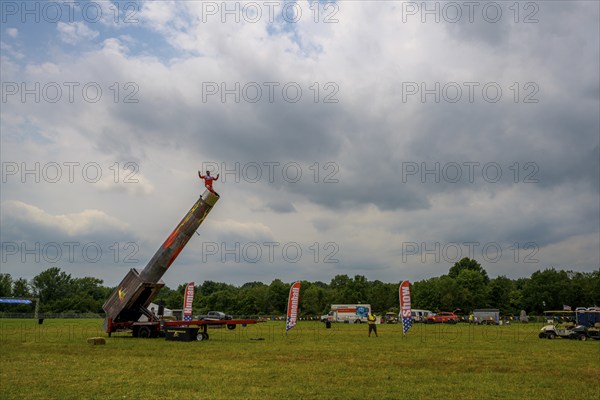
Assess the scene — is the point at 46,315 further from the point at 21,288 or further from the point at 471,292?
the point at 471,292

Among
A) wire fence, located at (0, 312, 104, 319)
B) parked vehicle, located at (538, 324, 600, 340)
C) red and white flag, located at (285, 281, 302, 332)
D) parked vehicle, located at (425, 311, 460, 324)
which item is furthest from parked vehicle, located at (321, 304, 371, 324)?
wire fence, located at (0, 312, 104, 319)

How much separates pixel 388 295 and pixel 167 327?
239 feet

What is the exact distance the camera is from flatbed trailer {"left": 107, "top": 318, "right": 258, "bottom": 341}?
26.4m

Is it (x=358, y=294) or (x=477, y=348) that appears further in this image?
(x=358, y=294)

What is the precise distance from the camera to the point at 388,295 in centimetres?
9475

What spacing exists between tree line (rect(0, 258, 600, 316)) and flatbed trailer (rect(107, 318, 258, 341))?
64.1 m

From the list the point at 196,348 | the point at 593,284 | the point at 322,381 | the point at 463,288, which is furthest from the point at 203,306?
the point at 322,381

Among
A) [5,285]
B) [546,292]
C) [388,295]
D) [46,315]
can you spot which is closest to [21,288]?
[5,285]

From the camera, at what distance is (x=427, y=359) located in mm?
17641

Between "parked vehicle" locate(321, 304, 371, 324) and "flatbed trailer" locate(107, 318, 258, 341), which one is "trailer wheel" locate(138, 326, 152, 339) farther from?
"parked vehicle" locate(321, 304, 371, 324)

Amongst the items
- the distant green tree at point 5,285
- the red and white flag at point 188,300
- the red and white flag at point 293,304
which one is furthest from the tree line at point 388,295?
the red and white flag at point 293,304

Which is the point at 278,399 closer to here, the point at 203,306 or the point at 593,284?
the point at 593,284

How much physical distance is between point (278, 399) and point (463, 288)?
86.1m

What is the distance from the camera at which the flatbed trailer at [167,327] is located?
26.4 metres
